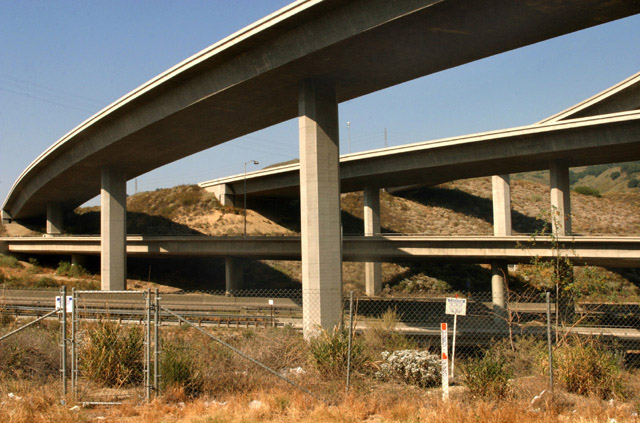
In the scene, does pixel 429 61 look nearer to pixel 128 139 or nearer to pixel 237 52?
pixel 237 52

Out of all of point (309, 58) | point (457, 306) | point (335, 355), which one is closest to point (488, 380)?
point (457, 306)

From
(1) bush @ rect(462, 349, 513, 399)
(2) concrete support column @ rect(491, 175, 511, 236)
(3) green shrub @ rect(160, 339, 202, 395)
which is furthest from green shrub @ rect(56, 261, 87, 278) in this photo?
(1) bush @ rect(462, 349, 513, 399)

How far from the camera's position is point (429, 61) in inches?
990

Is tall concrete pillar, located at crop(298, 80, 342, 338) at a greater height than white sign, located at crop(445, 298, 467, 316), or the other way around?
tall concrete pillar, located at crop(298, 80, 342, 338)

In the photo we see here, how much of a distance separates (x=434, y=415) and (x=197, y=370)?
16.9ft

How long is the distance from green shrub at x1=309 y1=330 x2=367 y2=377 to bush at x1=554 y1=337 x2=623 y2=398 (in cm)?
435

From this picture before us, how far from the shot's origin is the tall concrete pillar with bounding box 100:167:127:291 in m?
46.0

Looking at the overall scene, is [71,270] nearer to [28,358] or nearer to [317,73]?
[317,73]

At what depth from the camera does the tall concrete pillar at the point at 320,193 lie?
27.2m

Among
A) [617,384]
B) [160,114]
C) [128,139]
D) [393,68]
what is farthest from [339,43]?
[128,139]

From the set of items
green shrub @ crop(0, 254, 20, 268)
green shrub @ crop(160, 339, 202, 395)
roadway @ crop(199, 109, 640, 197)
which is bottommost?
green shrub @ crop(160, 339, 202, 395)

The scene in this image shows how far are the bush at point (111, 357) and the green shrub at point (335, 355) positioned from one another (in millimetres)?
3959

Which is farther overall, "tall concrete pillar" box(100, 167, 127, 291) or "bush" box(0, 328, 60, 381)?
"tall concrete pillar" box(100, 167, 127, 291)

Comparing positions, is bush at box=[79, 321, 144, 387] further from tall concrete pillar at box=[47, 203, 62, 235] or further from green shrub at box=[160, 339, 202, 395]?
tall concrete pillar at box=[47, 203, 62, 235]
